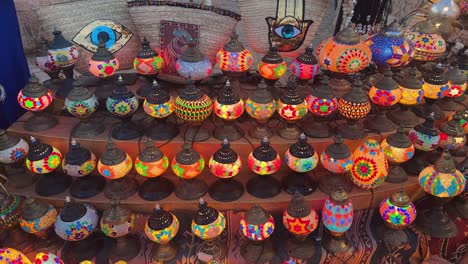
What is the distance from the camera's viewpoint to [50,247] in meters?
2.16

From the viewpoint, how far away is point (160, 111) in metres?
2.11

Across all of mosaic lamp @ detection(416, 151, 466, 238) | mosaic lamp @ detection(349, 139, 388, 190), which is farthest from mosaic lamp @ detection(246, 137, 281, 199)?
mosaic lamp @ detection(416, 151, 466, 238)

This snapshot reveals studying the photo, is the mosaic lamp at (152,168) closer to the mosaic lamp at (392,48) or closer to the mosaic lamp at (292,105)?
the mosaic lamp at (292,105)

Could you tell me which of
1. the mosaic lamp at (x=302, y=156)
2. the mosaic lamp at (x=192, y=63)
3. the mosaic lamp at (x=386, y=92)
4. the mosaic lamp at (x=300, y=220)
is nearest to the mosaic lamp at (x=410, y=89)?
the mosaic lamp at (x=386, y=92)

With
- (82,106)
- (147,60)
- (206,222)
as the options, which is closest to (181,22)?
(147,60)

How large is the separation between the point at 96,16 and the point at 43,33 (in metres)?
0.37

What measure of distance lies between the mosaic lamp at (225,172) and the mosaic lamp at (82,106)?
2.57 ft

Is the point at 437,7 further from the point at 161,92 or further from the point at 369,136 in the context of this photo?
the point at 161,92

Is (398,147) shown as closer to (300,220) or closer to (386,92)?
(386,92)

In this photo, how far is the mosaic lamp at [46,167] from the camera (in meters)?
2.04

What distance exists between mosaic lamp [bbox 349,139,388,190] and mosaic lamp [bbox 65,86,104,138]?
156 cm

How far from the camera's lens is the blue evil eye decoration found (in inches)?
101

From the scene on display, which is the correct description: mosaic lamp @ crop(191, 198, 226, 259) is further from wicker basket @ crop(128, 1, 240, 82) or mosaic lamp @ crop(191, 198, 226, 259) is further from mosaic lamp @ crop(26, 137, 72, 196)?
wicker basket @ crop(128, 1, 240, 82)

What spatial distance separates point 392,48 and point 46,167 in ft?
7.14
